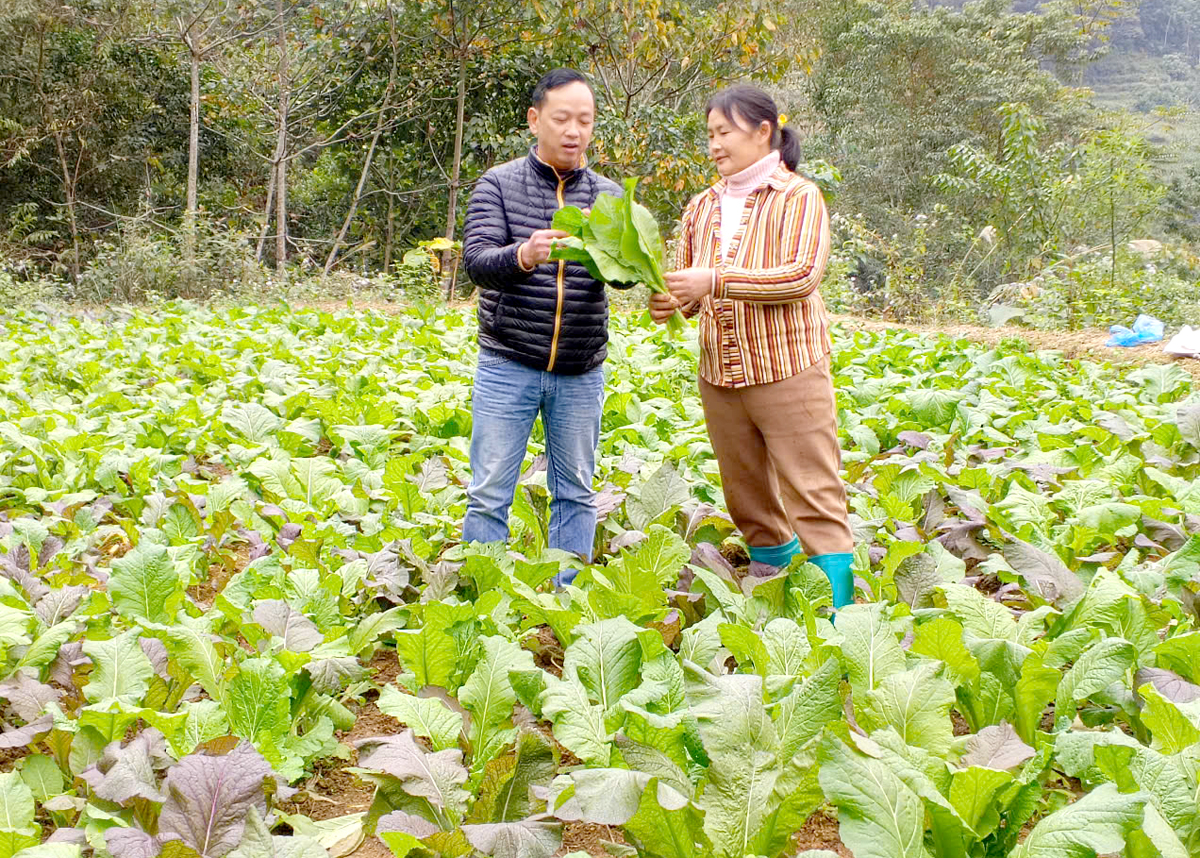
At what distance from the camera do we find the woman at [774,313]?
120 inches

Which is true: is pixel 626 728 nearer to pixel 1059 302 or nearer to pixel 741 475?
pixel 741 475

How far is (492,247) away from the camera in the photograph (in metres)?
3.21

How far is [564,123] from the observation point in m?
3.18

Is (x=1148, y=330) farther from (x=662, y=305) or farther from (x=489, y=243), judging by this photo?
(x=489, y=243)

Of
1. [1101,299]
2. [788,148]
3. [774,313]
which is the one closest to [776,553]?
[774,313]

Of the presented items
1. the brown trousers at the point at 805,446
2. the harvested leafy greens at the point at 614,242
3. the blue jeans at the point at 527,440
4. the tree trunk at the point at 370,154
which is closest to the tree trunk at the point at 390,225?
the tree trunk at the point at 370,154

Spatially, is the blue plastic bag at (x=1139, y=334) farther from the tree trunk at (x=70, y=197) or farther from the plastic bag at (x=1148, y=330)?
the tree trunk at (x=70, y=197)

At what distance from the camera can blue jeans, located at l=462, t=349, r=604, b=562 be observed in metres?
3.37

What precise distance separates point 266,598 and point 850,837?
69.1 inches

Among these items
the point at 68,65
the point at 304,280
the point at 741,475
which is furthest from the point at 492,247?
the point at 68,65

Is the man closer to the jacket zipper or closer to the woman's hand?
the jacket zipper

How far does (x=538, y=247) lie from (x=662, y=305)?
0.38 meters

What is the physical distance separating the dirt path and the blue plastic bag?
4.3 inches

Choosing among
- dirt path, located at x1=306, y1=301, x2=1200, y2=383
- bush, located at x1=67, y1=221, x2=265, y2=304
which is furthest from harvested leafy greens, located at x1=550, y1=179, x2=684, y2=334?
bush, located at x1=67, y1=221, x2=265, y2=304
